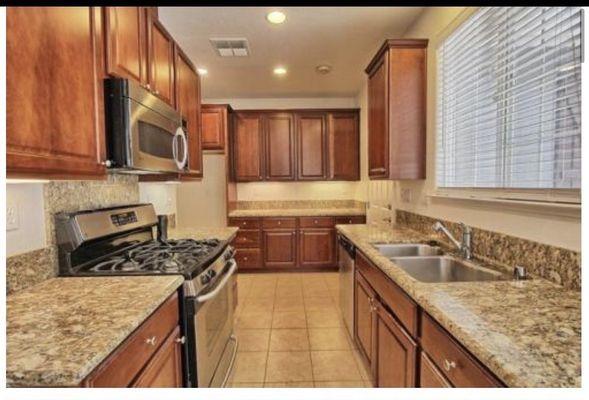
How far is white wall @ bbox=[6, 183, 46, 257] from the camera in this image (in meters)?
1.32

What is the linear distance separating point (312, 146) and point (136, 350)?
4106 mm

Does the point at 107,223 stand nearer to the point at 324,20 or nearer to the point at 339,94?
the point at 324,20

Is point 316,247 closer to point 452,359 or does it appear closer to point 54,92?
point 452,359

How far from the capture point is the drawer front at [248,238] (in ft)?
15.3

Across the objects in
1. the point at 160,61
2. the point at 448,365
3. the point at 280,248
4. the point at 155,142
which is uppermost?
the point at 160,61

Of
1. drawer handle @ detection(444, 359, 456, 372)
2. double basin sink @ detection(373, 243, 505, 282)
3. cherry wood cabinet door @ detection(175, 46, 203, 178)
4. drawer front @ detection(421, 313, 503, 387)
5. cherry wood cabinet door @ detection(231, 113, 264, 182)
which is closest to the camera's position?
drawer front @ detection(421, 313, 503, 387)

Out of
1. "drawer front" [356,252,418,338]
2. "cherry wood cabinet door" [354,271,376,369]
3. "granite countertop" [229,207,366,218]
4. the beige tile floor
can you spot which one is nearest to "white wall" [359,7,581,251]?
"drawer front" [356,252,418,338]

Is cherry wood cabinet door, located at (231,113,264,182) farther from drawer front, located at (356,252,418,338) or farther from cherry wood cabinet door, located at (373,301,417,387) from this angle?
cherry wood cabinet door, located at (373,301,417,387)

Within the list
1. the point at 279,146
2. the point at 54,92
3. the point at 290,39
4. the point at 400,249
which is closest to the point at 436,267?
the point at 400,249

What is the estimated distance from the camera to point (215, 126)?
181 inches

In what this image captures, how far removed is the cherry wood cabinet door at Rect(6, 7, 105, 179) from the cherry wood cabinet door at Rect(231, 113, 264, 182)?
137 inches

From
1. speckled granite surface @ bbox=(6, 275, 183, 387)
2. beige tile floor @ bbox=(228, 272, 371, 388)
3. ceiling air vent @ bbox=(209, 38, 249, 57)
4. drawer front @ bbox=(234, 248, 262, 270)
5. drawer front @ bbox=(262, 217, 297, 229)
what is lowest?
beige tile floor @ bbox=(228, 272, 371, 388)

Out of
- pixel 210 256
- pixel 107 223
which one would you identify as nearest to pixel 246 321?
pixel 210 256

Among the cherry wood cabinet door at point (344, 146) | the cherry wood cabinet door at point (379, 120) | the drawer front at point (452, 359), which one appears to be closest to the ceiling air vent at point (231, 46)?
the cherry wood cabinet door at point (379, 120)
